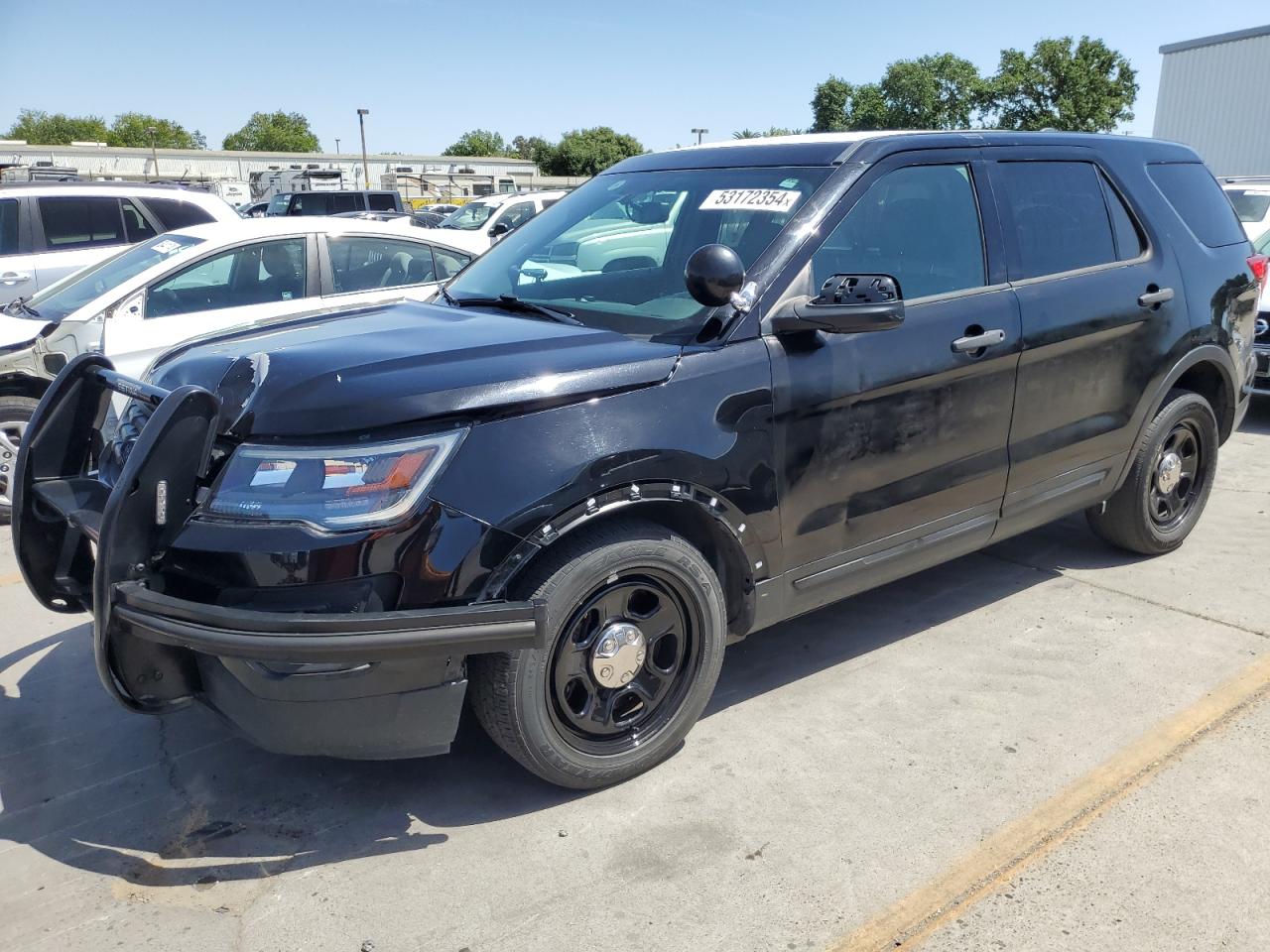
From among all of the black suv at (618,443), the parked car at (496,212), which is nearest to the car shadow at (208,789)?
the black suv at (618,443)

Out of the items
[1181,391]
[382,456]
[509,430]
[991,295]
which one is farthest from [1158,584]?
[382,456]

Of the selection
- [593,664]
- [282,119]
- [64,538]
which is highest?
[282,119]

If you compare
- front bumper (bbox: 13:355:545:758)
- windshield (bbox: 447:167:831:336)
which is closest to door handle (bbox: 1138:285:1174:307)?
windshield (bbox: 447:167:831:336)

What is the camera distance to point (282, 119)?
134375 mm

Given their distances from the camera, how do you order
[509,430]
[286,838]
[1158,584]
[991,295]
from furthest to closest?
[1158,584] < [991,295] < [286,838] < [509,430]

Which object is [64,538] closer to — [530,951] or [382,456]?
[382,456]

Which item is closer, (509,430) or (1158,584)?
(509,430)

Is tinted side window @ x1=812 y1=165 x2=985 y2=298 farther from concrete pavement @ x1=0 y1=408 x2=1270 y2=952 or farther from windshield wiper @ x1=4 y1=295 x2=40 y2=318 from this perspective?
windshield wiper @ x1=4 y1=295 x2=40 y2=318

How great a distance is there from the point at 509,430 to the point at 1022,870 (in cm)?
178

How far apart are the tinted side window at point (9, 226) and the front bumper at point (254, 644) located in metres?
7.75

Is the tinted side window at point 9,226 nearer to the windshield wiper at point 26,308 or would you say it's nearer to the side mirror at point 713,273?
the windshield wiper at point 26,308

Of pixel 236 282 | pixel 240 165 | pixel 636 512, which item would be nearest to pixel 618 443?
pixel 636 512

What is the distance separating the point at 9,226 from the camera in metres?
9.05

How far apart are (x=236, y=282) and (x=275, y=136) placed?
436ft
